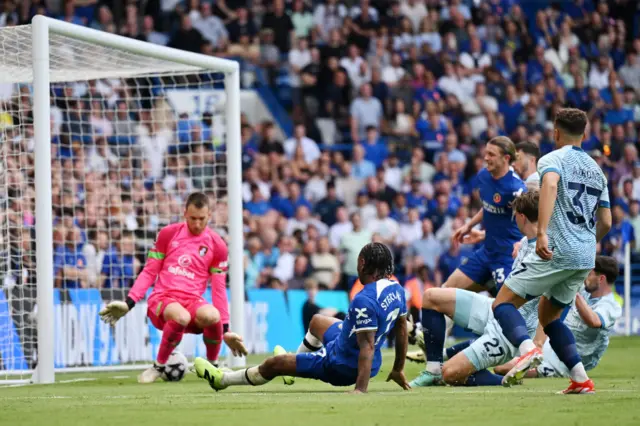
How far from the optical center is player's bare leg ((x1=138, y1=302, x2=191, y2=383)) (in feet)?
33.8

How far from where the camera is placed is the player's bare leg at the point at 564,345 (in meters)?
7.71

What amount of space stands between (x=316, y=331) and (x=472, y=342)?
1.37 m

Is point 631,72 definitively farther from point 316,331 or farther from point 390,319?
point 390,319

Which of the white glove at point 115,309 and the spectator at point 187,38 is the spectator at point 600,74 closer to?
the spectator at point 187,38

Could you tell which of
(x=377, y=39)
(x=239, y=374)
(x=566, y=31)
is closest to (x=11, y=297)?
(x=239, y=374)

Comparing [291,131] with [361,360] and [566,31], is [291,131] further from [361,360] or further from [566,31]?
[361,360]

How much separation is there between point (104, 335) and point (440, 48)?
37.8ft

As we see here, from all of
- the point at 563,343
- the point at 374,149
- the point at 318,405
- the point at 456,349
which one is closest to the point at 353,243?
the point at 374,149

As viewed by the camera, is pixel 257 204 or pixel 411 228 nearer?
pixel 257 204

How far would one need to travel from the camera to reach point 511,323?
7965 millimetres

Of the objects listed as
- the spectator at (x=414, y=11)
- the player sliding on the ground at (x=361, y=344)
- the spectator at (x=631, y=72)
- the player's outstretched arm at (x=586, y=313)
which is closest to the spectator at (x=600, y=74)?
the spectator at (x=631, y=72)

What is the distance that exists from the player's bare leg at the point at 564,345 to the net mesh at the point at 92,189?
197 inches

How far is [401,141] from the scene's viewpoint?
69.9 ft

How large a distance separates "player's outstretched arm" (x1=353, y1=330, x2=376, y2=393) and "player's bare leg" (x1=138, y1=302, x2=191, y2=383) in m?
3.01
